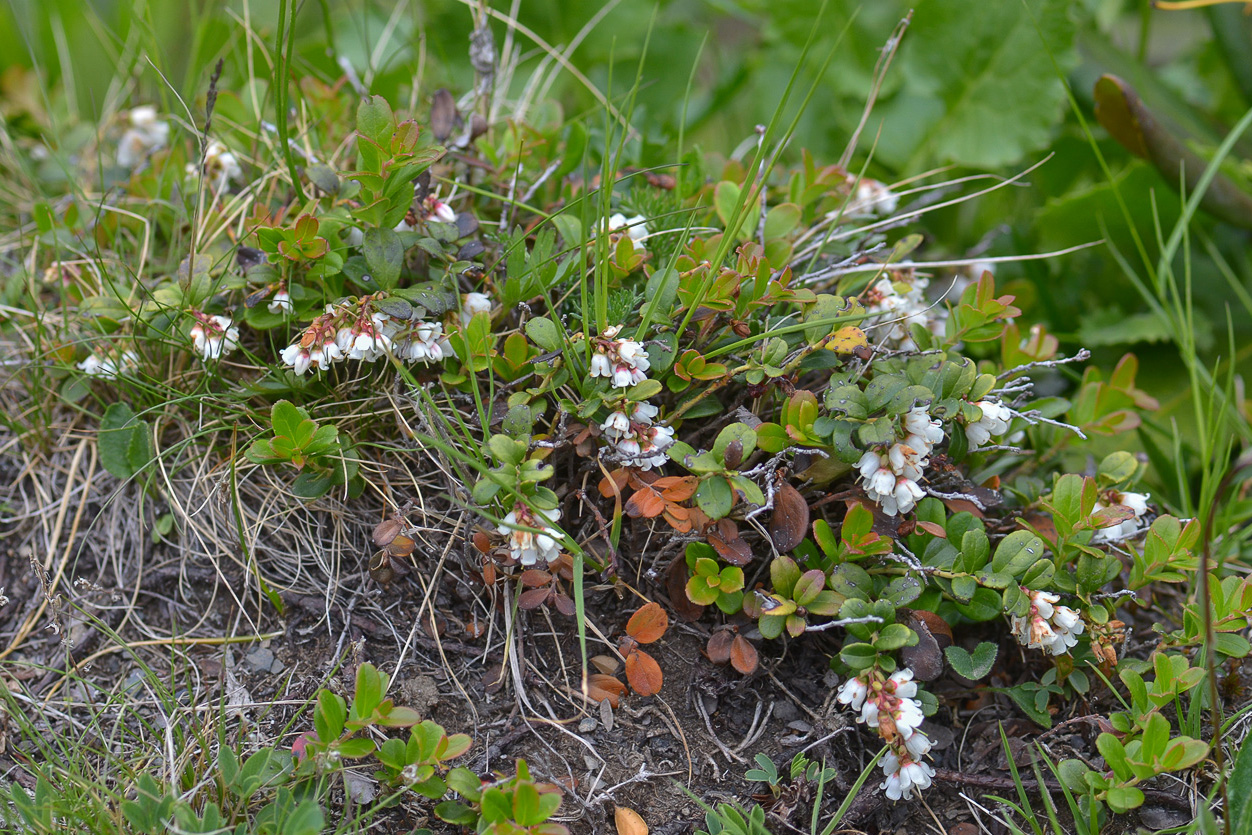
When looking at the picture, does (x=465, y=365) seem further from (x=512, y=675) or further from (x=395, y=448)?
(x=512, y=675)

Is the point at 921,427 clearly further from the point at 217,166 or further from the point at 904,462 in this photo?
the point at 217,166

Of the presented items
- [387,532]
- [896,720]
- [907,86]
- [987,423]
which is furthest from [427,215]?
[907,86]

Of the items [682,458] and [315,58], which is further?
[315,58]

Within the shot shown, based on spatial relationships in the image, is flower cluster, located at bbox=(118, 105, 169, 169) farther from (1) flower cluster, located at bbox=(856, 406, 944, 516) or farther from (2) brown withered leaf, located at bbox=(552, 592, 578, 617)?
(1) flower cluster, located at bbox=(856, 406, 944, 516)

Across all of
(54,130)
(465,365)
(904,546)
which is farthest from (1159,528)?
(54,130)

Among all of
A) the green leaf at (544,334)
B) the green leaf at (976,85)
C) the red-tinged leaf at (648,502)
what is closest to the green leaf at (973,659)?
the red-tinged leaf at (648,502)

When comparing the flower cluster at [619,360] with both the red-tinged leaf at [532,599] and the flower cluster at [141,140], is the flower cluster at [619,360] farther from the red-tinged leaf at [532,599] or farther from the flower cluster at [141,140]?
the flower cluster at [141,140]
